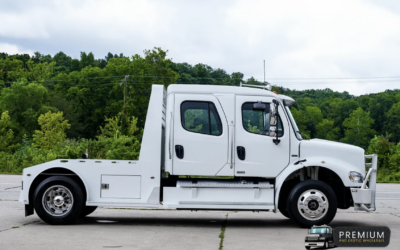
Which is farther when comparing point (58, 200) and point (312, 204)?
point (58, 200)

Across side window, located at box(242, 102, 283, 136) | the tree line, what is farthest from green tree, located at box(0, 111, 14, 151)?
side window, located at box(242, 102, 283, 136)

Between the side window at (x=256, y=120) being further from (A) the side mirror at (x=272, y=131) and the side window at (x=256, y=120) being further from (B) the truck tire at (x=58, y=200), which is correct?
(B) the truck tire at (x=58, y=200)

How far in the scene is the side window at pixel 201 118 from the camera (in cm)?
1085

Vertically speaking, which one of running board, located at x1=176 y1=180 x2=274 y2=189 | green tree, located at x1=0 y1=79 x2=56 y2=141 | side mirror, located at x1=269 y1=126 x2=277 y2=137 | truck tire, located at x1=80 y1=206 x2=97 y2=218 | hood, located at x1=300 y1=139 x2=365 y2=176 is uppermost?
green tree, located at x1=0 y1=79 x2=56 y2=141

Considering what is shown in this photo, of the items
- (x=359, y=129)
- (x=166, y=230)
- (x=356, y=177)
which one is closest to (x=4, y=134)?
(x=359, y=129)

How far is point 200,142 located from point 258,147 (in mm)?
1114

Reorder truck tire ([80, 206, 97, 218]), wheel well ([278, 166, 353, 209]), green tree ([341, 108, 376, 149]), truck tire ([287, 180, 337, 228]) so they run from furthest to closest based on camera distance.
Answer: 1. green tree ([341, 108, 376, 149])
2. truck tire ([80, 206, 97, 218])
3. wheel well ([278, 166, 353, 209])
4. truck tire ([287, 180, 337, 228])

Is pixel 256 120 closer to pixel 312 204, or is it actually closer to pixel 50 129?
pixel 312 204

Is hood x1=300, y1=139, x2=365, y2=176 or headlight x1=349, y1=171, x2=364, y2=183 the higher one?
hood x1=300, y1=139, x2=365, y2=176

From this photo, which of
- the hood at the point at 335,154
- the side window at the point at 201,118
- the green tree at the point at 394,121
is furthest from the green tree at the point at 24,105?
the hood at the point at 335,154

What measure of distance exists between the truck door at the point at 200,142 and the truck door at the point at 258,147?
0.94 feet

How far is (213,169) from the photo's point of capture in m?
10.8

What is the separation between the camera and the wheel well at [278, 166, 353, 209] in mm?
11039

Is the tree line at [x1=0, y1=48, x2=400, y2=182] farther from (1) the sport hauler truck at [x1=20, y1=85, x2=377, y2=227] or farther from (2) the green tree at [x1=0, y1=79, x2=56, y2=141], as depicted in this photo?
(1) the sport hauler truck at [x1=20, y1=85, x2=377, y2=227]
